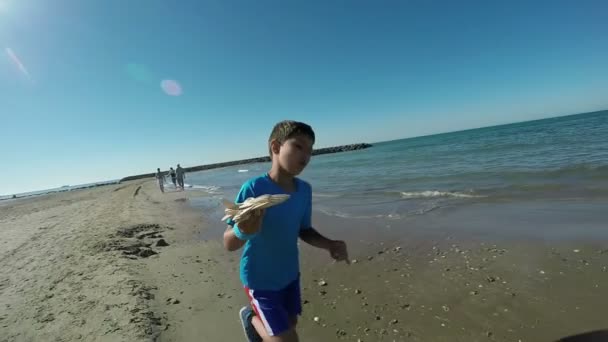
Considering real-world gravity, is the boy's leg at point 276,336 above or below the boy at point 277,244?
below

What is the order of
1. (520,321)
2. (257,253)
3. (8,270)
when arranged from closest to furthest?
(257,253), (520,321), (8,270)

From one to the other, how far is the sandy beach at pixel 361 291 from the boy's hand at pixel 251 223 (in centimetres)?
222

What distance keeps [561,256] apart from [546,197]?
5.07 metres

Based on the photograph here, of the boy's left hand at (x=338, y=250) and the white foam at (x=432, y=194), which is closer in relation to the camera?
the boy's left hand at (x=338, y=250)

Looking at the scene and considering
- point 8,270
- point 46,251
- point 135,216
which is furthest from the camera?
point 135,216

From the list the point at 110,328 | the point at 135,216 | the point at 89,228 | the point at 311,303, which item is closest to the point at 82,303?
the point at 110,328

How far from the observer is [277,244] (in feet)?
6.72

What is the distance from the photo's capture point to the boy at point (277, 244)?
200cm

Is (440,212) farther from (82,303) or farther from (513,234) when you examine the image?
(82,303)

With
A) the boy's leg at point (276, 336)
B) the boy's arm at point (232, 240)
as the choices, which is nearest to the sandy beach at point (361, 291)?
the boy's leg at point (276, 336)

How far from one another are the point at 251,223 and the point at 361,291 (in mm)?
3117

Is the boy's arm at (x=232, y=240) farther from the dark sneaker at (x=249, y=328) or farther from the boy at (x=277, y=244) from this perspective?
the dark sneaker at (x=249, y=328)

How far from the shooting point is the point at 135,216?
12172mm

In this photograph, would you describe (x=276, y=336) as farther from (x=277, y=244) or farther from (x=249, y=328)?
(x=277, y=244)
